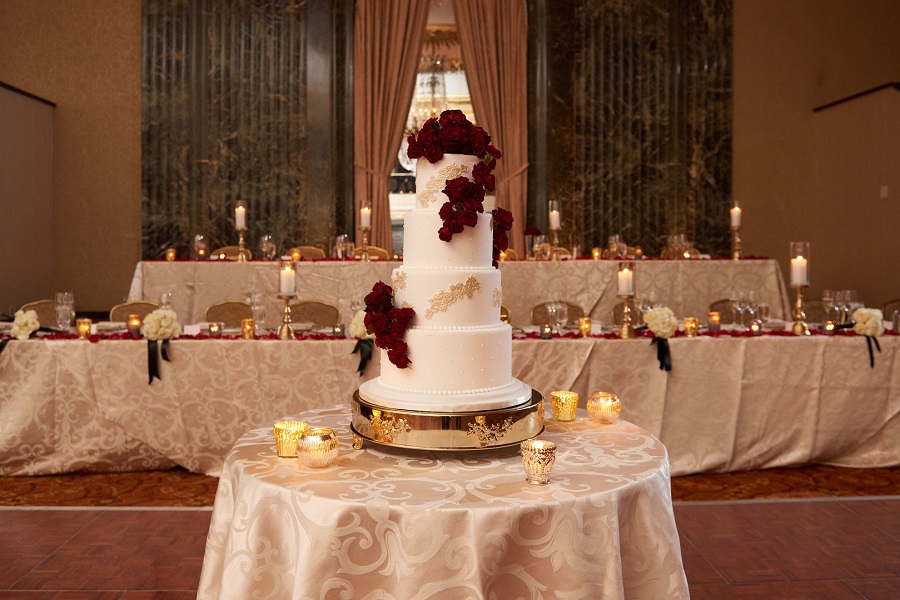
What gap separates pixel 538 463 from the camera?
1967 millimetres

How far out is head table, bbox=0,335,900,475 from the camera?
14.4ft

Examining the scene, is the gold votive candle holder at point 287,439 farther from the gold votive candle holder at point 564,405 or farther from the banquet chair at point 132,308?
the banquet chair at point 132,308

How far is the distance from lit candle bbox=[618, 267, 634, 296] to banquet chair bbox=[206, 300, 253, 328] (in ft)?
8.38

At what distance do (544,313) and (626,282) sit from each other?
2.46ft

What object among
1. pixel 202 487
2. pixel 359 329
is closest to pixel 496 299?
pixel 359 329

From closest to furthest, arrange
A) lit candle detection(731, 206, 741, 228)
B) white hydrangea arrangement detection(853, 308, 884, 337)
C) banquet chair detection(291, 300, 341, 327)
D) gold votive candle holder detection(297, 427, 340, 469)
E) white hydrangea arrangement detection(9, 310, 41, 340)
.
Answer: gold votive candle holder detection(297, 427, 340, 469) < white hydrangea arrangement detection(9, 310, 41, 340) < white hydrangea arrangement detection(853, 308, 884, 337) < banquet chair detection(291, 300, 341, 327) < lit candle detection(731, 206, 741, 228)

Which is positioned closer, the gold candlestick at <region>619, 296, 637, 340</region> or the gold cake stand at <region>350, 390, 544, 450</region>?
the gold cake stand at <region>350, 390, 544, 450</region>

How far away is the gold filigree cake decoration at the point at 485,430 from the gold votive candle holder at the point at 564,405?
481mm

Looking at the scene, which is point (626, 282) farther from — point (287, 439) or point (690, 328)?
point (287, 439)

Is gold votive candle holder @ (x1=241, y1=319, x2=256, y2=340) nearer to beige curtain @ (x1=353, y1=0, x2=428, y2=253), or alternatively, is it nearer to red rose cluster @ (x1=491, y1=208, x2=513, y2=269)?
red rose cluster @ (x1=491, y1=208, x2=513, y2=269)

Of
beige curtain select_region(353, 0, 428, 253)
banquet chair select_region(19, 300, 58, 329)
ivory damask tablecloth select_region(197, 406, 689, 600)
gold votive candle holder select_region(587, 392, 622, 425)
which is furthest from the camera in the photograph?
beige curtain select_region(353, 0, 428, 253)

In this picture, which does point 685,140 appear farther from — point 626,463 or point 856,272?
point 626,463

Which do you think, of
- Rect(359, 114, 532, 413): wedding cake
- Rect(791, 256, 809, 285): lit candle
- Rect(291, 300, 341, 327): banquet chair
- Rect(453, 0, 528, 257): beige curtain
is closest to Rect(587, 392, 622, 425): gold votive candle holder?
Rect(359, 114, 532, 413): wedding cake

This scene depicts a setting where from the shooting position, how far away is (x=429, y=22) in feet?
36.4
